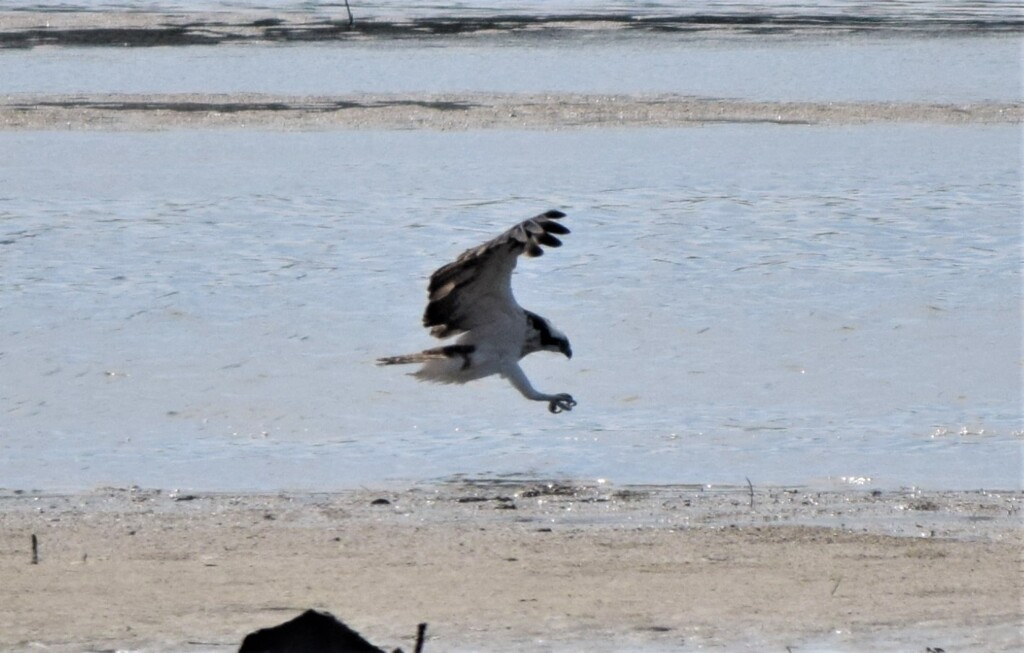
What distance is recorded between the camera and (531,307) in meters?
11.3

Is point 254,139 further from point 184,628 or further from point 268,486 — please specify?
point 184,628

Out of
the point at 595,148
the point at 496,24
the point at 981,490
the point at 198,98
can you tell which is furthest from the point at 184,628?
the point at 496,24

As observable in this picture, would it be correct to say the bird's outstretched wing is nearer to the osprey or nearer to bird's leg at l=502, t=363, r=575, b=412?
the osprey

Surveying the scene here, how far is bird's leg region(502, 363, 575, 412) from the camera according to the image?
798cm

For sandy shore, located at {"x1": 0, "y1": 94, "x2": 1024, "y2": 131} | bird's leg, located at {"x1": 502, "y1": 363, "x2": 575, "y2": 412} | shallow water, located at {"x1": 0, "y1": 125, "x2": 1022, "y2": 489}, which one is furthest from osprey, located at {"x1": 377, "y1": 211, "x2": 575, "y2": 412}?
sandy shore, located at {"x1": 0, "y1": 94, "x2": 1024, "y2": 131}

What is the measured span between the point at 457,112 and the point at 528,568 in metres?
15.3

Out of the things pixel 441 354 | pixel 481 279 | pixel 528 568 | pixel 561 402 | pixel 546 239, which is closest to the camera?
pixel 528 568

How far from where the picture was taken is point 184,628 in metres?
5.46

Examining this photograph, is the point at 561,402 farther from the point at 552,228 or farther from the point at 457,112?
the point at 457,112

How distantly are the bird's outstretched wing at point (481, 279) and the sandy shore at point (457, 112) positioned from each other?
12.3 meters

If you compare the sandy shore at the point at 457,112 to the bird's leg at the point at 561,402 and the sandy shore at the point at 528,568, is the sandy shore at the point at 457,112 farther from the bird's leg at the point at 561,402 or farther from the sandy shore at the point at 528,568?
the sandy shore at the point at 528,568

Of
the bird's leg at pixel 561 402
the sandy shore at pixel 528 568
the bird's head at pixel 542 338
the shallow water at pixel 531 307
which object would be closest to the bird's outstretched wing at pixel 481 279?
the bird's head at pixel 542 338

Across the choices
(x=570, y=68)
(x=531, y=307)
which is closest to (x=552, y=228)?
(x=531, y=307)

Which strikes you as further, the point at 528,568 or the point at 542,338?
the point at 542,338
